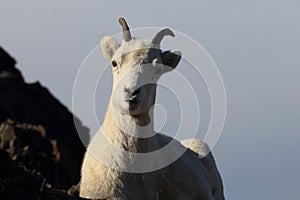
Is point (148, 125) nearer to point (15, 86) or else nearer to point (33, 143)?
point (33, 143)

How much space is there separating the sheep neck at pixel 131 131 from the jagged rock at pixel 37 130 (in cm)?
2239

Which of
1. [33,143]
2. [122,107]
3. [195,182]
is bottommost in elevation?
[33,143]

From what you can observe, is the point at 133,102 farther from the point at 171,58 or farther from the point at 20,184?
the point at 20,184

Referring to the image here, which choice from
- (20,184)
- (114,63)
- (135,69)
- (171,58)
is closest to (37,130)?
(171,58)

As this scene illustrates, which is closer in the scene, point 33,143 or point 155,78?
point 155,78

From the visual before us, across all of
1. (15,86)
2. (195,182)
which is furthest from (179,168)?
(15,86)

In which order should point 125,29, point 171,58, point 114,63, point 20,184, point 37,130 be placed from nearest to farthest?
point 20,184 < point 114,63 < point 125,29 < point 171,58 < point 37,130

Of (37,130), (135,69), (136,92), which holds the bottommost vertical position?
(37,130)

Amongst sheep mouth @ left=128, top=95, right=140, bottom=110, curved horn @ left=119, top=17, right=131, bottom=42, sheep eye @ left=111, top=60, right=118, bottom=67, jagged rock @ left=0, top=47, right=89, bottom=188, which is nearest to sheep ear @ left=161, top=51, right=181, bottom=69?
curved horn @ left=119, top=17, right=131, bottom=42

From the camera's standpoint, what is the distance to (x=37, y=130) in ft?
172

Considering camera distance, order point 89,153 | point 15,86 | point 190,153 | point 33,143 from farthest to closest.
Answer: point 15,86 → point 33,143 → point 190,153 → point 89,153

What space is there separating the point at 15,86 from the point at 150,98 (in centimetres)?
3826

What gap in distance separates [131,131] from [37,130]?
3183 centimetres

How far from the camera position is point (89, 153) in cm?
2178
